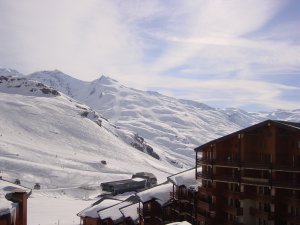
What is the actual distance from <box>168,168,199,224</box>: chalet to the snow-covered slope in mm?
58994

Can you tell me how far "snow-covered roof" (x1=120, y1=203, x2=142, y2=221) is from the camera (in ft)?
183

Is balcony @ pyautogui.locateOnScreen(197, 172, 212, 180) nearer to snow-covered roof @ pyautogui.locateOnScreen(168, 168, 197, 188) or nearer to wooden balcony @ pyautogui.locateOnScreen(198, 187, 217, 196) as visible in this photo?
wooden balcony @ pyautogui.locateOnScreen(198, 187, 217, 196)

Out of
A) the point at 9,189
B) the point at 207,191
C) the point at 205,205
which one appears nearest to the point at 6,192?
the point at 9,189

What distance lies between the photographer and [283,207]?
1521 inches

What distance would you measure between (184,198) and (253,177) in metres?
12.6

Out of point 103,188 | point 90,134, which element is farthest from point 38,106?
point 103,188

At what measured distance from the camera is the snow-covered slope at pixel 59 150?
115000 mm

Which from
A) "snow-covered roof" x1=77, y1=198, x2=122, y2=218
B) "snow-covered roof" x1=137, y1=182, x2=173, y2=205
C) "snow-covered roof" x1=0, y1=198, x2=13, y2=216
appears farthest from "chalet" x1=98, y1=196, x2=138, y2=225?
"snow-covered roof" x1=0, y1=198, x2=13, y2=216

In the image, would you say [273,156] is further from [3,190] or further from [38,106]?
[38,106]

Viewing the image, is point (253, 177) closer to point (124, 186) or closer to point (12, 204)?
point (12, 204)

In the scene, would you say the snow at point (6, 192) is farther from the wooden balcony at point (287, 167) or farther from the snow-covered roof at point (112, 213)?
the wooden balcony at point (287, 167)

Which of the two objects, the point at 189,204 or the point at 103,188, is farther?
the point at 103,188

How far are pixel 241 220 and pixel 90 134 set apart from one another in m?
138

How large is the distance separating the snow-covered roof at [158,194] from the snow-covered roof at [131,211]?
235cm
